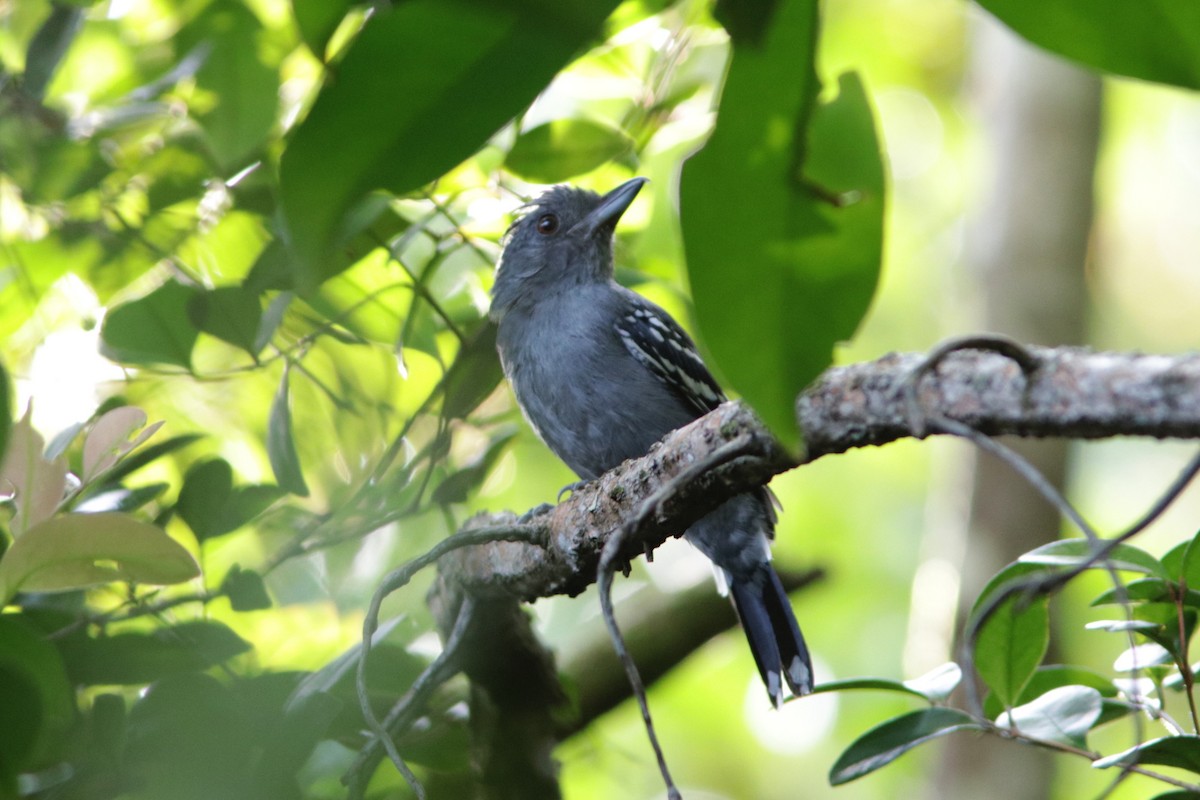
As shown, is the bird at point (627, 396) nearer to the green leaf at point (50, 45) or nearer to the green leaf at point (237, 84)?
the green leaf at point (237, 84)

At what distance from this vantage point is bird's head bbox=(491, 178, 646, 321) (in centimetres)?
456

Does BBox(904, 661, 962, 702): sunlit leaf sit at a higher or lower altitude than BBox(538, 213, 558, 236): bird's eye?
lower

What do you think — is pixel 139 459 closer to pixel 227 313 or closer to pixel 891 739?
pixel 227 313

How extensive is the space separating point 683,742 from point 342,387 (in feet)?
22.2

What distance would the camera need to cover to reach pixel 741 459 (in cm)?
173

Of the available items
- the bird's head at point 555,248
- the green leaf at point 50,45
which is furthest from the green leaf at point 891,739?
the bird's head at point 555,248

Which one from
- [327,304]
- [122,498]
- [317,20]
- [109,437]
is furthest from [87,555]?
[317,20]

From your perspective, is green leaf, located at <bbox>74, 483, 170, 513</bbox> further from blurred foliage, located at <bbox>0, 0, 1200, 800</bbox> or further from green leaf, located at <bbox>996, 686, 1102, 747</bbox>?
green leaf, located at <bbox>996, 686, 1102, 747</bbox>

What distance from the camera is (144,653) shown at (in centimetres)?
247

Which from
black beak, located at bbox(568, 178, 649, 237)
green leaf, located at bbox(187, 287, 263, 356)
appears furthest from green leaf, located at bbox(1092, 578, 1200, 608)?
black beak, located at bbox(568, 178, 649, 237)

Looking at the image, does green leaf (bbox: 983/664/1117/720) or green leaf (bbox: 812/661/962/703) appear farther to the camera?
green leaf (bbox: 983/664/1117/720)

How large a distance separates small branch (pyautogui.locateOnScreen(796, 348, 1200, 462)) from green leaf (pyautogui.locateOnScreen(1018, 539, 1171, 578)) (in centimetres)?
48

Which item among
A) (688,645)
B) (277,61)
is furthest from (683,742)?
(277,61)

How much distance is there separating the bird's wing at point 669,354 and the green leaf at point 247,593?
78.8 inches
